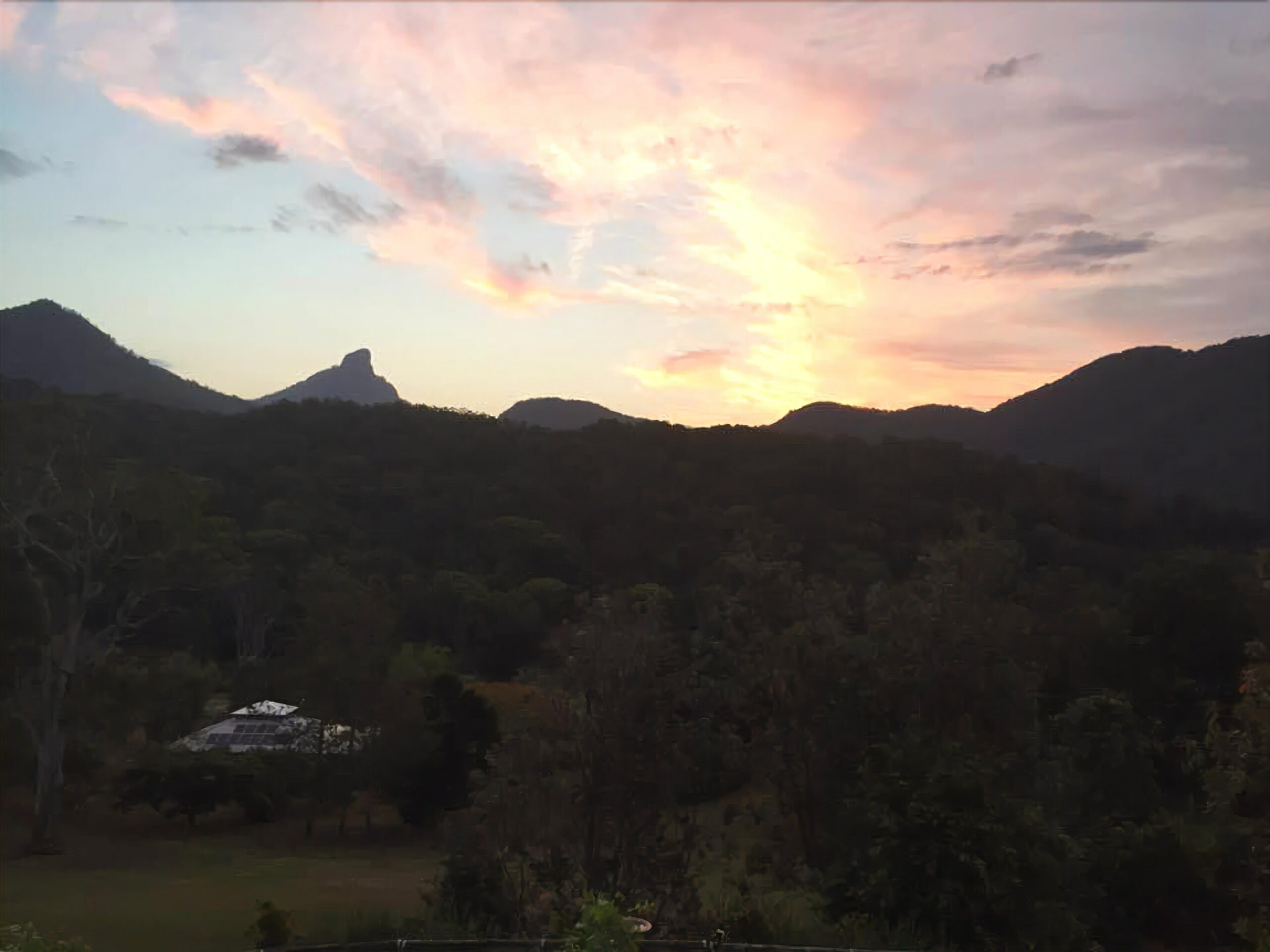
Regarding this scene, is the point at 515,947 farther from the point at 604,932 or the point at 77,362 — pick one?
the point at 77,362

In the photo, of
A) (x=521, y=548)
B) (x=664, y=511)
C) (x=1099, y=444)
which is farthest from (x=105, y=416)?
(x=1099, y=444)

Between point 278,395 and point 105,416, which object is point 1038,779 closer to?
point 105,416

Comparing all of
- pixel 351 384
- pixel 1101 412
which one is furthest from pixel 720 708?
pixel 351 384

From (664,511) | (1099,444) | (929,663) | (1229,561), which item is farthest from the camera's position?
(1099,444)

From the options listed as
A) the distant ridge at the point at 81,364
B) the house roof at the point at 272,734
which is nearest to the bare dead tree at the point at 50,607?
the house roof at the point at 272,734

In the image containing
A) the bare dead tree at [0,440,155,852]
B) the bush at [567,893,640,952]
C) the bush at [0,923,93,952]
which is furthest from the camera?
the bare dead tree at [0,440,155,852]

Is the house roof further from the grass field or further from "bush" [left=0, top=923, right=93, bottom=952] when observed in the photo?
"bush" [left=0, top=923, right=93, bottom=952]

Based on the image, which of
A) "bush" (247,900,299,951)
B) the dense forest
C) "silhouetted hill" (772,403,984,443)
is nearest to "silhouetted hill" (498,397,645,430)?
"silhouetted hill" (772,403,984,443)
